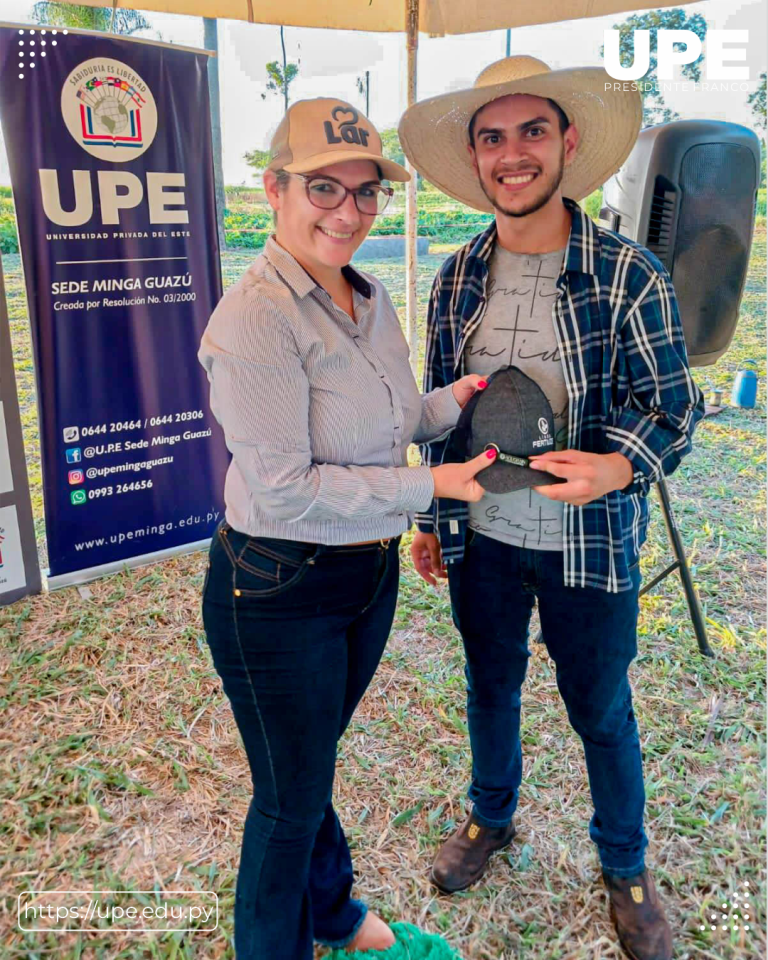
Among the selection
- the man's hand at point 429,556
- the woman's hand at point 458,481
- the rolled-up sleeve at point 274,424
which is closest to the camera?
the rolled-up sleeve at point 274,424

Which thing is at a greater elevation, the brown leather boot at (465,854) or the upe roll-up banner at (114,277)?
the upe roll-up banner at (114,277)

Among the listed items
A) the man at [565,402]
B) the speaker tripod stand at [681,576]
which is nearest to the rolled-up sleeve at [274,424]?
the man at [565,402]

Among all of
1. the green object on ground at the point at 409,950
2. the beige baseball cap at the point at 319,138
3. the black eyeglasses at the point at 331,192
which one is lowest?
the green object on ground at the point at 409,950

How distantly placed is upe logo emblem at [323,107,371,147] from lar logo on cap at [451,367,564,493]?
0.44 metres

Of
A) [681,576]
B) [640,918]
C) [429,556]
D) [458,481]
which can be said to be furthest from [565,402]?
[681,576]

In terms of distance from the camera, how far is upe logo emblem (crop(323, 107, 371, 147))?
1003 mm

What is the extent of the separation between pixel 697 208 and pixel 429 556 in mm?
1344

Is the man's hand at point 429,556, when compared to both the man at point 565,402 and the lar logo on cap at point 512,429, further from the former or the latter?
the lar logo on cap at point 512,429

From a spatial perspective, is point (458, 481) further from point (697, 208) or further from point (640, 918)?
point (697, 208)

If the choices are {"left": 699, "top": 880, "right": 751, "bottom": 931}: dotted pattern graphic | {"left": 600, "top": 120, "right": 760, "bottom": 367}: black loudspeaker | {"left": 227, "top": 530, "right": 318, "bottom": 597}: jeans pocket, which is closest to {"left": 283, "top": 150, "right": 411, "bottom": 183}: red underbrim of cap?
{"left": 227, "top": 530, "right": 318, "bottom": 597}: jeans pocket

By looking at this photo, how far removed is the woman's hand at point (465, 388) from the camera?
1.26 m

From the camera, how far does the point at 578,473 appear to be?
3.76 ft

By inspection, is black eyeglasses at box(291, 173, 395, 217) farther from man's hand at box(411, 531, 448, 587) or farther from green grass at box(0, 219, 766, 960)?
green grass at box(0, 219, 766, 960)

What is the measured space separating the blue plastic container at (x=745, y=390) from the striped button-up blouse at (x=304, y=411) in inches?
201
